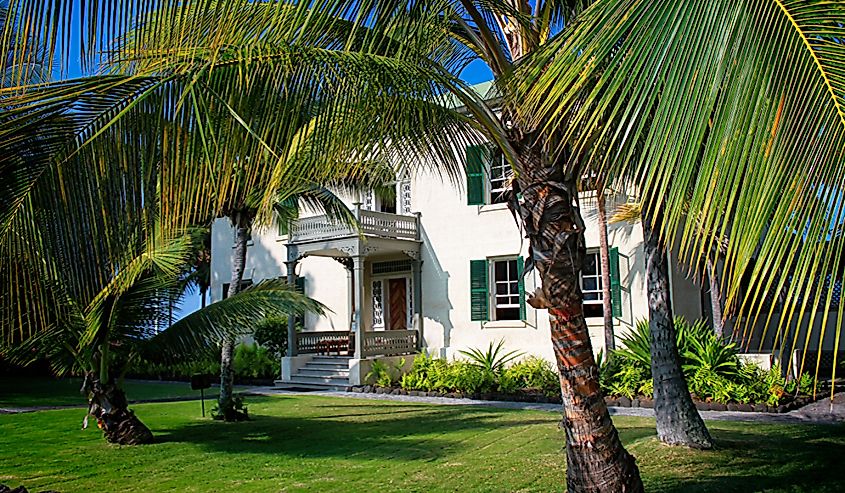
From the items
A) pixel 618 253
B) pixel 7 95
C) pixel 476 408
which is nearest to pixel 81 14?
pixel 7 95

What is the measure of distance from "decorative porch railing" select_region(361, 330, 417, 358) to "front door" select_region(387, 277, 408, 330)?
70.2 inches

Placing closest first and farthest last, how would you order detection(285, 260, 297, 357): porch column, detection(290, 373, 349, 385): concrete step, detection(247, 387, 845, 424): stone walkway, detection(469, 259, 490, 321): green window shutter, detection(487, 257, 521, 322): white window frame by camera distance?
detection(247, 387, 845, 424): stone walkway
detection(487, 257, 521, 322): white window frame
detection(469, 259, 490, 321): green window shutter
detection(290, 373, 349, 385): concrete step
detection(285, 260, 297, 357): porch column

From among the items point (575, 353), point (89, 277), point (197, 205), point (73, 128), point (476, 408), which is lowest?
point (476, 408)

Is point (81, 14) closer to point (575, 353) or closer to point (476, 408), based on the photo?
point (575, 353)

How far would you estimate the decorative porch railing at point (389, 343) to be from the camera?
19953 mm

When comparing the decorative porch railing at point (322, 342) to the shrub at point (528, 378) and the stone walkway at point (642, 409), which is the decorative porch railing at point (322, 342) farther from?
the shrub at point (528, 378)

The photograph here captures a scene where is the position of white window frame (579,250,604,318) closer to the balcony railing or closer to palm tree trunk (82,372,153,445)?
the balcony railing

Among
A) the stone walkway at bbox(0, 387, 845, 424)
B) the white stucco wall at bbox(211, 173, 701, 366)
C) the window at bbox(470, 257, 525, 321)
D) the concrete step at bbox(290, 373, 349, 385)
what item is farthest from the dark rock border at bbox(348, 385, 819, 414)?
the window at bbox(470, 257, 525, 321)

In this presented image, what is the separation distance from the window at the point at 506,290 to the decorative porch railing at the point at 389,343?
2796 millimetres

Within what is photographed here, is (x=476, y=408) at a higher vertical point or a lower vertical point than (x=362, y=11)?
lower

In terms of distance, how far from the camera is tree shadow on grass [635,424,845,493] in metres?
7.48

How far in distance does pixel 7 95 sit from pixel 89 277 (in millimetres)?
985

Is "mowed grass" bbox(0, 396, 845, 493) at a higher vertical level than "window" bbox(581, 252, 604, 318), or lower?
lower

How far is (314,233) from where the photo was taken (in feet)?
69.6
